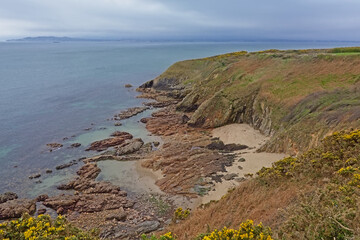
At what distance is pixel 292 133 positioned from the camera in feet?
79.0

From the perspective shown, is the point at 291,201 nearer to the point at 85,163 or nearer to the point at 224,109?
the point at 85,163

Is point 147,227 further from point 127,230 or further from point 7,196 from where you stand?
point 7,196

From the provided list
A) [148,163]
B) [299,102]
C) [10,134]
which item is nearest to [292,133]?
[299,102]

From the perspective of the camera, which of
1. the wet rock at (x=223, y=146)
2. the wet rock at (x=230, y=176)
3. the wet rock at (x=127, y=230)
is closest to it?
the wet rock at (x=127, y=230)

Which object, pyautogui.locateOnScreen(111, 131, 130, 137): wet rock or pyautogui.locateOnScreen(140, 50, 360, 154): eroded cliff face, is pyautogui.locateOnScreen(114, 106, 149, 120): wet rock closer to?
pyautogui.locateOnScreen(111, 131, 130, 137): wet rock

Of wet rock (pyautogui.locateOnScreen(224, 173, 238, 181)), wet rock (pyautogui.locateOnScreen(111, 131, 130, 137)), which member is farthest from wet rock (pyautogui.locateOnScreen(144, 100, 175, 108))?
wet rock (pyautogui.locateOnScreen(224, 173, 238, 181))

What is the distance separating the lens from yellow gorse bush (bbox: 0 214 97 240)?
312 inches

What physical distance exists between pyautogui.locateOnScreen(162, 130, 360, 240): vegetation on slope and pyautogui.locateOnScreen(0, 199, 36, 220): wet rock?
47.3 ft

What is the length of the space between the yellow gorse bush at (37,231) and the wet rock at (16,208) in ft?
48.3

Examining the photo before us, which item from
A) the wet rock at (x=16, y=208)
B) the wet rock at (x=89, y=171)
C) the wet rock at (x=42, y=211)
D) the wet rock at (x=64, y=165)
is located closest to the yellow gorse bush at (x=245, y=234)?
the wet rock at (x=42, y=211)

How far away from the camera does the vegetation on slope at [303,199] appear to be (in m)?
7.69

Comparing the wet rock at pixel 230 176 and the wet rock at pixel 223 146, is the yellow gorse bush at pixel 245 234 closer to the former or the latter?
the wet rock at pixel 230 176

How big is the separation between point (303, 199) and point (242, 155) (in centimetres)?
1544

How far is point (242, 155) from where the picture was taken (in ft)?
87.4
